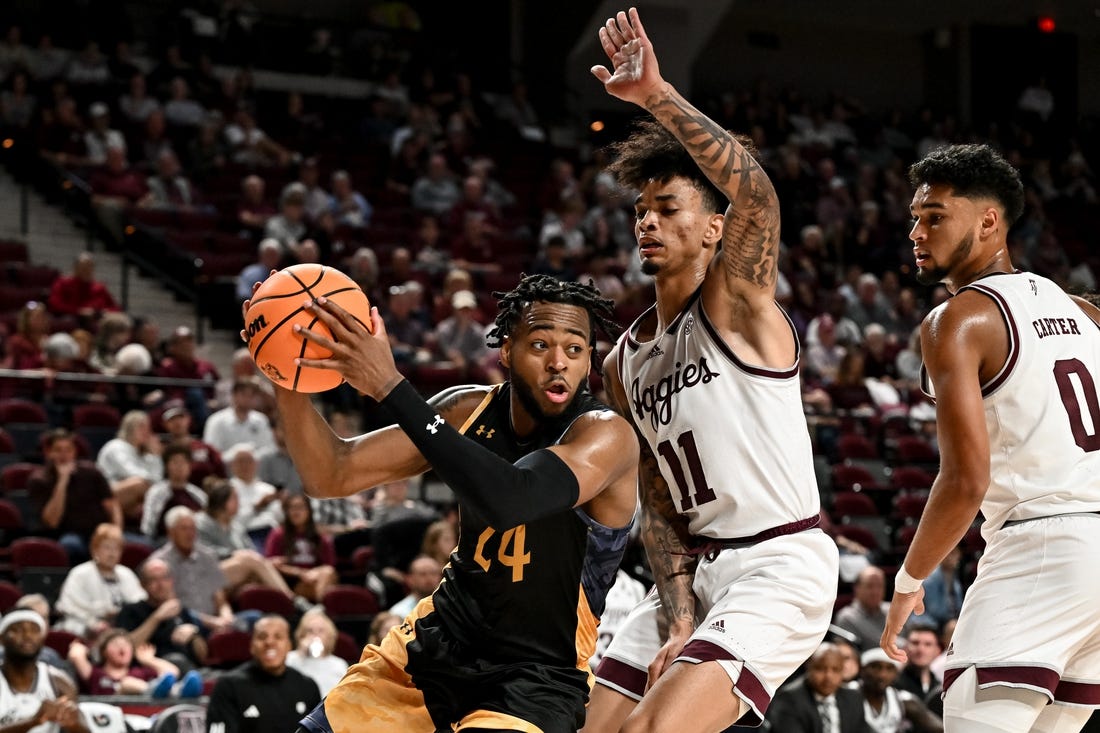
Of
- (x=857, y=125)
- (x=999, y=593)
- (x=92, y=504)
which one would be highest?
(x=857, y=125)

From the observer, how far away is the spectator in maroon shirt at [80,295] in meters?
12.9

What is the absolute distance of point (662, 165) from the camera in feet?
15.0

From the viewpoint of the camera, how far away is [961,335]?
434 cm

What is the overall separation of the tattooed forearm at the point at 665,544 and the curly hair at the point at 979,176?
4.23 feet

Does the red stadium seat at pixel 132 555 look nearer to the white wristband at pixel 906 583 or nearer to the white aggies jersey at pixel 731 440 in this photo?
the white aggies jersey at pixel 731 440

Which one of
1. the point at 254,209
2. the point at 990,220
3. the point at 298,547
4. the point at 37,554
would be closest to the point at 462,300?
the point at 254,209

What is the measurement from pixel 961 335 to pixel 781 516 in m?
0.76

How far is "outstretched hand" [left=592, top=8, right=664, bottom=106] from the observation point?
4.12 m

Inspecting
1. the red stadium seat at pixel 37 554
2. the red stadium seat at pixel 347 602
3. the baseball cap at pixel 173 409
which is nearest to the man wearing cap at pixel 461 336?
the baseball cap at pixel 173 409

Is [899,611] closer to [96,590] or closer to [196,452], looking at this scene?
[96,590]

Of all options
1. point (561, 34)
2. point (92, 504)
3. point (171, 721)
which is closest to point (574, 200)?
point (561, 34)

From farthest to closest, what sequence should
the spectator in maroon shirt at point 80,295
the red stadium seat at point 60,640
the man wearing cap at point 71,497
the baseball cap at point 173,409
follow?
the spectator in maroon shirt at point 80,295 → the baseball cap at point 173,409 → the man wearing cap at point 71,497 → the red stadium seat at point 60,640

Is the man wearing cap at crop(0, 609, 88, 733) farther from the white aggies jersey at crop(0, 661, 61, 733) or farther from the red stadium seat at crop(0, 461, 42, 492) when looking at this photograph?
the red stadium seat at crop(0, 461, 42, 492)

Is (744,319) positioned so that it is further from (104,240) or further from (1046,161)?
(1046,161)
